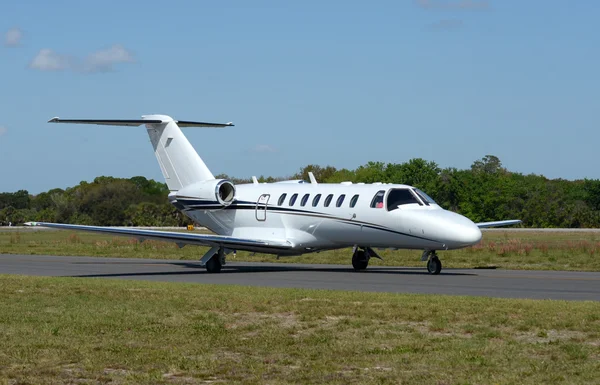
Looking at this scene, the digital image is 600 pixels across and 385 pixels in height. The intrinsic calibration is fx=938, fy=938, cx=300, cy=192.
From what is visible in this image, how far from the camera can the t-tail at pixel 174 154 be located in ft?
103

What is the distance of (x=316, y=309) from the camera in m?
14.9

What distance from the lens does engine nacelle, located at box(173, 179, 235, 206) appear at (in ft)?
99.2

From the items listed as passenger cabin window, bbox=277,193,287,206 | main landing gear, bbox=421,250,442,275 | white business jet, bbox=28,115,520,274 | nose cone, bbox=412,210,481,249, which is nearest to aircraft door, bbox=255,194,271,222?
white business jet, bbox=28,115,520,274

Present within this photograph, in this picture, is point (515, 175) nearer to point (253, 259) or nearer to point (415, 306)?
point (253, 259)

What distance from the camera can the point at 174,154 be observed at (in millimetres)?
31578

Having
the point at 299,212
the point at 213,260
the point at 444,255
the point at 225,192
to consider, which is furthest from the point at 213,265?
the point at 444,255

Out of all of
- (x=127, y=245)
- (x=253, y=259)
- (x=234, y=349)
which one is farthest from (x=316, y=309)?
(x=127, y=245)

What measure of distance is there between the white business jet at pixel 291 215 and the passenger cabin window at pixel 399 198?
3 centimetres

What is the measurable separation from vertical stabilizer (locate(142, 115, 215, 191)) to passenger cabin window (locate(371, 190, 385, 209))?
275 inches

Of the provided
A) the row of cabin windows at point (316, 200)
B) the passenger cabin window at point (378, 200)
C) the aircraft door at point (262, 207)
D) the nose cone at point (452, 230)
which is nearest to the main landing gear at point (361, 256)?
the row of cabin windows at point (316, 200)

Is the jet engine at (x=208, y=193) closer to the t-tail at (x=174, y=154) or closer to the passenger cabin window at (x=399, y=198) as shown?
the t-tail at (x=174, y=154)

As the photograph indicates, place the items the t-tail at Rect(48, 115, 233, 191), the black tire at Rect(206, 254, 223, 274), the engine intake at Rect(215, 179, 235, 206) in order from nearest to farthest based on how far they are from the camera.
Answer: the black tire at Rect(206, 254, 223, 274) < the engine intake at Rect(215, 179, 235, 206) < the t-tail at Rect(48, 115, 233, 191)

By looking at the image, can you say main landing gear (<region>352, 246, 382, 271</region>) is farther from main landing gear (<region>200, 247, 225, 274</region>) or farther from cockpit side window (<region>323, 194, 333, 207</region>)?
main landing gear (<region>200, 247, 225, 274</region>)

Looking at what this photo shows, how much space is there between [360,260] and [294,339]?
53.6 ft
